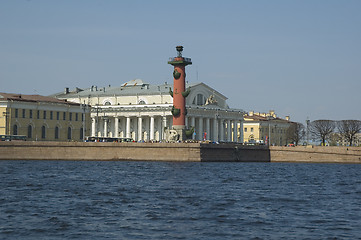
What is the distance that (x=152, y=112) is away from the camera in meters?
100

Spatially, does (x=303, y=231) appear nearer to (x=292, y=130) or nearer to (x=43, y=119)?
(x=43, y=119)

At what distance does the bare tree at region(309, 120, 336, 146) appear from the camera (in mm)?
113812

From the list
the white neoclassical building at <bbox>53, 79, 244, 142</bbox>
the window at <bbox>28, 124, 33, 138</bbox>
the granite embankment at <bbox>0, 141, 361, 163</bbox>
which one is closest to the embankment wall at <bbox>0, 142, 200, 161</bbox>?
the granite embankment at <bbox>0, 141, 361, 163</bbox>

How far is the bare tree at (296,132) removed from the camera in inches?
4835

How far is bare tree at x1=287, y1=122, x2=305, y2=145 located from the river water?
262ft

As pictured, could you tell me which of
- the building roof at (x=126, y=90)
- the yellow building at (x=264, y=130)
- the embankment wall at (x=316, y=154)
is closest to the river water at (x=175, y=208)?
the embankment wall at (x=316, y=154)

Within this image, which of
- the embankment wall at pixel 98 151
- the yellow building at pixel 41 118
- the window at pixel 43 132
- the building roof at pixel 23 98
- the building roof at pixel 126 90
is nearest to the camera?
the embankment wall at pixel 98 151

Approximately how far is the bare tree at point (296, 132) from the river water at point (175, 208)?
79.8m

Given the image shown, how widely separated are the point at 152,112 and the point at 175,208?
72.5m

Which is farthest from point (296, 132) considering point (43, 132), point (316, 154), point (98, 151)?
point (98, 151)

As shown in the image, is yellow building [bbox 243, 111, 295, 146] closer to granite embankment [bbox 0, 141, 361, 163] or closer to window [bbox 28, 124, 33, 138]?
window [bbox 28, 124, 33, 138]

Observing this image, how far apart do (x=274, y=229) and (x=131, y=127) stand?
82.8m

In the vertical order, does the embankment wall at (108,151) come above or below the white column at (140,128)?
below

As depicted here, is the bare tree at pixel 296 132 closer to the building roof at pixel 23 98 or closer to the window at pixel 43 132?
the building roof at pixel 23 98
